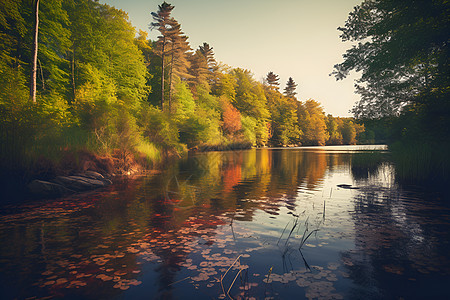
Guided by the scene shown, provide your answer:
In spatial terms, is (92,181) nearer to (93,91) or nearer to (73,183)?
(73,183)

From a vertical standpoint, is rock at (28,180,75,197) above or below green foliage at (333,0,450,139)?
below

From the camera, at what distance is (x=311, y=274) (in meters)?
5.04

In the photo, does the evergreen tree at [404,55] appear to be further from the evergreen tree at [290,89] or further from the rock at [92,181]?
the evergreen tree at [290,89]

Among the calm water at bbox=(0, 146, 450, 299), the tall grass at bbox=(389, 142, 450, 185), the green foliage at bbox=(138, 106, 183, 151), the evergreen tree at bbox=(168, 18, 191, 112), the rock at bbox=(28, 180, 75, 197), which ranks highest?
the evergreen tree at bbox=(168, 18, 191, 112)

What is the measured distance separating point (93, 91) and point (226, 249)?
2498cm

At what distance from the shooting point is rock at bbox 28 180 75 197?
12.5 metres

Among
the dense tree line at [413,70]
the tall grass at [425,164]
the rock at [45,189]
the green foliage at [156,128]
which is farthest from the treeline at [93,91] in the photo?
the tall grass at [425,164]

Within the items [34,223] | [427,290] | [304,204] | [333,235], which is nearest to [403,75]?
[304,204]

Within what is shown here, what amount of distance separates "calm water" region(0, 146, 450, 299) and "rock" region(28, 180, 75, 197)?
1504 millimetres

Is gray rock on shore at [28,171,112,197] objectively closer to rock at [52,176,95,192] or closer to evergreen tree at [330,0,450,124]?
rock at [52,176,95,192]

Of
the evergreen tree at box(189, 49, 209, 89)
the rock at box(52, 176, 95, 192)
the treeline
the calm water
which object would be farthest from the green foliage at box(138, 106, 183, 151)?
the evergreen tree at box(189, 49, 209, 89)

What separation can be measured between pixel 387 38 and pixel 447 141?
10.7 m

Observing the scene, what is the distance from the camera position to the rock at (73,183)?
45.1ft

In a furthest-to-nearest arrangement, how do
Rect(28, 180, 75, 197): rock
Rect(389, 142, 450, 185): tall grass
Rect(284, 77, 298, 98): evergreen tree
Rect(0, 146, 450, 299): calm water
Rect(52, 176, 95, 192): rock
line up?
1. Rect(284, 77, 298, 98): evergreen tree
2. Rect(389, 142, 450, 185): tall grass
3. Rect(52, 176, 95, 192): rock
4. Rect(28, 180, 75, 197): rock
5. Rect(0, 146, 450, 299): calm water
